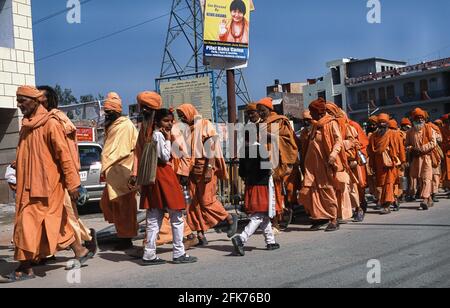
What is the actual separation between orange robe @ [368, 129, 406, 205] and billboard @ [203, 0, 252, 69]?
3339 millimetres

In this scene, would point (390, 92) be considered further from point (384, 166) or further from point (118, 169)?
point (118, 169)

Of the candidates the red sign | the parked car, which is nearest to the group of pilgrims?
the parked car

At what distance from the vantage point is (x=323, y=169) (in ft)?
28.8

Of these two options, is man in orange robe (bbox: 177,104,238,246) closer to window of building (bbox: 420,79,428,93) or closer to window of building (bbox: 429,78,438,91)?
window of building (bbox: 429,78,438,91)

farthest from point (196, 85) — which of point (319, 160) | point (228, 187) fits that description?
point (319, 160)

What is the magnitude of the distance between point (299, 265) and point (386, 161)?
511cm

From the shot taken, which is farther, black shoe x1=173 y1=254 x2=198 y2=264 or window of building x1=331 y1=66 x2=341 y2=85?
window of building x1=331 y1=66 x2=341 y2=85

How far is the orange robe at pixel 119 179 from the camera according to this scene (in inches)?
286

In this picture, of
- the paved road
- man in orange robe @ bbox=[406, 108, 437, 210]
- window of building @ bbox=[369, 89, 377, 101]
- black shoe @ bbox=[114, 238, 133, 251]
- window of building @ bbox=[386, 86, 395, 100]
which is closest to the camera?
the paved road

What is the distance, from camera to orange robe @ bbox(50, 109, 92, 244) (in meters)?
6.34

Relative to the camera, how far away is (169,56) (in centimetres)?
2742

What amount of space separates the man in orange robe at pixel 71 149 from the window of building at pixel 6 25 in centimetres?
763

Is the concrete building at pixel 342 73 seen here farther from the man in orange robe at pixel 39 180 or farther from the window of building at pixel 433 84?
the man in orange robe at pixel 39 180

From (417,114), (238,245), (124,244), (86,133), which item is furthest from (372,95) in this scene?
(238,245)
